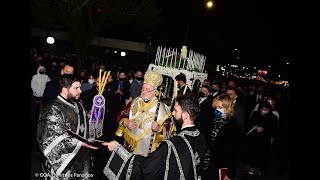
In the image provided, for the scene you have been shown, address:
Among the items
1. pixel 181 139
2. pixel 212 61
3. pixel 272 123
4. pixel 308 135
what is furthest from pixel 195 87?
pixel 212 61

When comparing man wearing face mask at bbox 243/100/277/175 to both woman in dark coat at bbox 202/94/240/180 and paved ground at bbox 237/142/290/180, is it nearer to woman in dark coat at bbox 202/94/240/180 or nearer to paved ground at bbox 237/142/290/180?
paved ground at bbox 237/142/290/180

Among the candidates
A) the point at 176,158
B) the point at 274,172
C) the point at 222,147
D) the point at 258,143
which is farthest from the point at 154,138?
the point at 274,172

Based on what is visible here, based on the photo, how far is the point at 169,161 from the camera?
3.61 meters

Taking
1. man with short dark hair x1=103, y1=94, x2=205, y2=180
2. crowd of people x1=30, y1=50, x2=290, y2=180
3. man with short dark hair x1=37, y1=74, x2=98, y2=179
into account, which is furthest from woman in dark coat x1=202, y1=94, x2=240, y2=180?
man with short dark hair x1=37, y1=74, x2=98, y2=179

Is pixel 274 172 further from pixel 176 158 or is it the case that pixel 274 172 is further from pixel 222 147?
pixel 176 158

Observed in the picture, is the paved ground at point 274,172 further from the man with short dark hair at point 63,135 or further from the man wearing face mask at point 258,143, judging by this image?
the man with short dark hair at point 63,135

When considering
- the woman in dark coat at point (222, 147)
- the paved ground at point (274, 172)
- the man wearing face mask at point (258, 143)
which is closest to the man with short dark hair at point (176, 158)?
the woman in dark coat at point (222, 147)

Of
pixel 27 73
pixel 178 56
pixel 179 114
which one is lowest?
pixel 179 114

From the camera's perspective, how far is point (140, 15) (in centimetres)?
2364

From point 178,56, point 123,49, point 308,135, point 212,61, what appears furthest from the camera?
point 212,61

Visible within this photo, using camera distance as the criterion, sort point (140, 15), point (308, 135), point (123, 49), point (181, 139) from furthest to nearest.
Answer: point (123, 49), point (140, 15), point (308, 135), point (181, 139)

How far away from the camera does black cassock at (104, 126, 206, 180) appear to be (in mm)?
3617

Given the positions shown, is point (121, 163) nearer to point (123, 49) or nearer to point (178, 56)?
point (178, 56)

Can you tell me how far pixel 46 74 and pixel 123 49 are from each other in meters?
22.8
